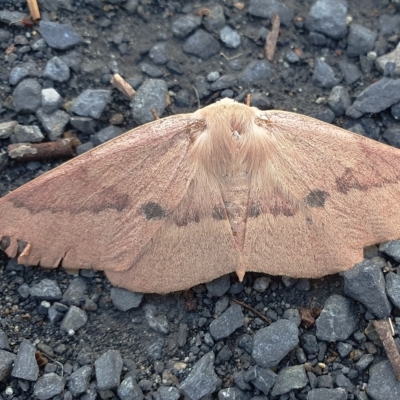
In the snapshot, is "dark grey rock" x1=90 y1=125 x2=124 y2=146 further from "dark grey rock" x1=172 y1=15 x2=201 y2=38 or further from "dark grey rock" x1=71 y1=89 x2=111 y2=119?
"dark grey rock" x1=172 y1=15 x2=201 y2=38

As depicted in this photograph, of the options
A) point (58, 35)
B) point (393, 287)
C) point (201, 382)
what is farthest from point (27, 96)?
point (393, 287)

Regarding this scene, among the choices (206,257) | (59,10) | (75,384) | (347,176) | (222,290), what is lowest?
(75,384)

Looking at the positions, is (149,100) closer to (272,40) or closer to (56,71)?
(56,71)

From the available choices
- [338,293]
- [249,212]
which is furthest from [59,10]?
[338,293]

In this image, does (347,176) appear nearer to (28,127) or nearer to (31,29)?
(28,127)

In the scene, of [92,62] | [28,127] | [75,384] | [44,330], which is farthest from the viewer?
[92,62]

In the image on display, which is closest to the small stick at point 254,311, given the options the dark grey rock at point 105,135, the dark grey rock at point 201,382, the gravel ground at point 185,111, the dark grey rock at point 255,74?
the gravel ground at point 185,111

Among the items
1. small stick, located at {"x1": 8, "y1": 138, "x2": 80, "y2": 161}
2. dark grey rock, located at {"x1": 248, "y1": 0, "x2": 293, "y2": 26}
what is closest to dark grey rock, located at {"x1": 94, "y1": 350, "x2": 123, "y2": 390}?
small stick, located at {"x1": 8, "y1": 138, "x2": 80, "y2": 161}
